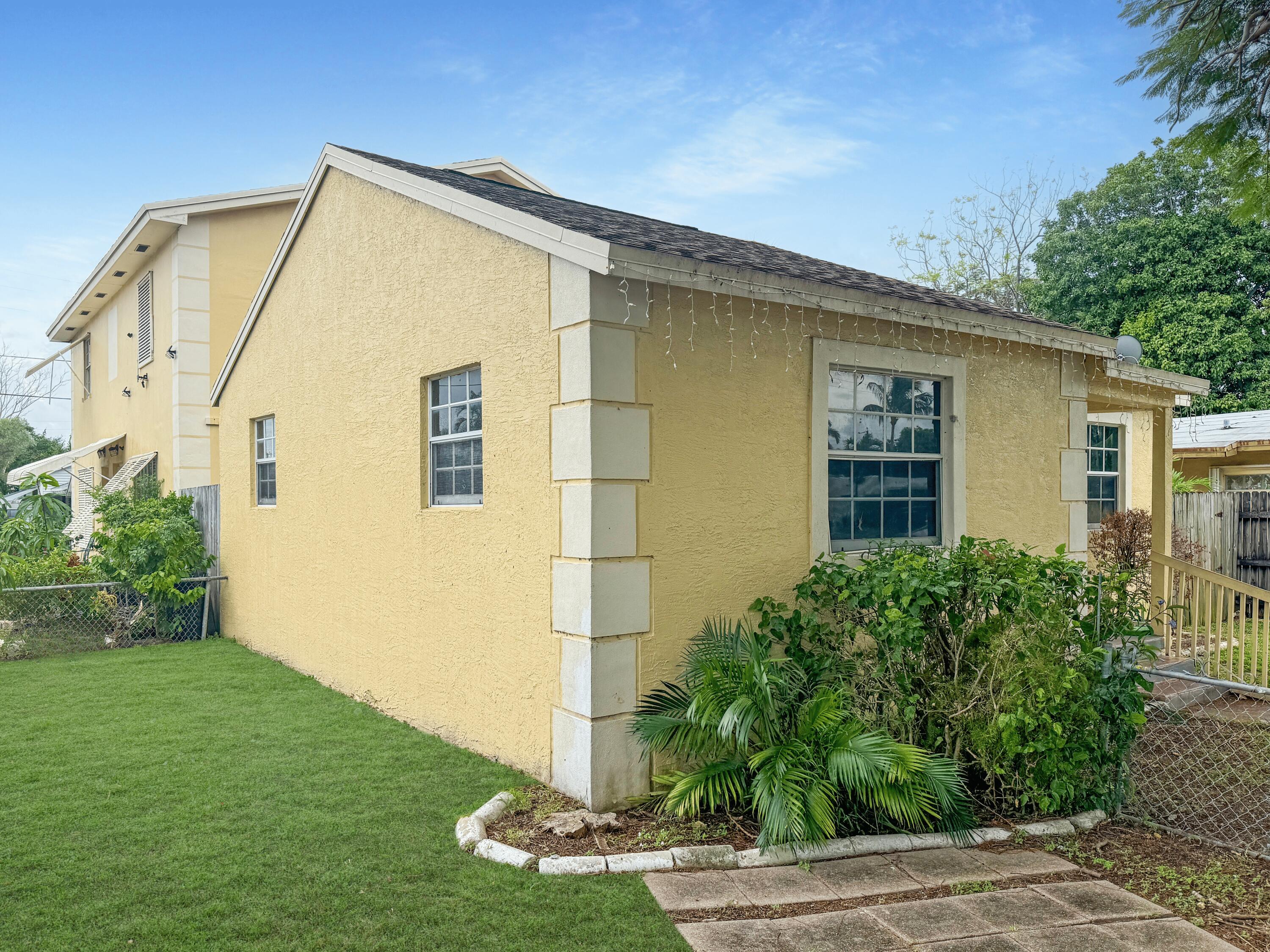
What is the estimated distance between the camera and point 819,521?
6258 mm

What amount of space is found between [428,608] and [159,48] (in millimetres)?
11595

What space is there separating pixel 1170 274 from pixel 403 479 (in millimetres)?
26509

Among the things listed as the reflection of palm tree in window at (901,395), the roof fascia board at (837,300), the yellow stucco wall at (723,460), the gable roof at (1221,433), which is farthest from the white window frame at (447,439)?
the gable roof at (1221,433)

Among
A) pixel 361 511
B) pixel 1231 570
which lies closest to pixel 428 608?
pixel 361 511

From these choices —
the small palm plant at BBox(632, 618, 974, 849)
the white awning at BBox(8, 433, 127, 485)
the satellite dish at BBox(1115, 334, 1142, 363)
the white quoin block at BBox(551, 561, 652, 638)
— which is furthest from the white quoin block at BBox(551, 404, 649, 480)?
the white awning at BBox(8, 433, 127, 485)

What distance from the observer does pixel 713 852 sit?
4410 millimetres

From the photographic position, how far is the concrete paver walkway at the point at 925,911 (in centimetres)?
359

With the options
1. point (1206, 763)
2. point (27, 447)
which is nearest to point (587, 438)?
point (1206, 763)

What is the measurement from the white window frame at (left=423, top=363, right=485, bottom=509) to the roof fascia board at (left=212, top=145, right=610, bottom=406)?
1096 millimetres

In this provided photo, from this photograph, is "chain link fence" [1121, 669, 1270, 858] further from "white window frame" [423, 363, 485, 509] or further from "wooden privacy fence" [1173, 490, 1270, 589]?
"wooden privacy fence" [1173, 490, 1270, 589]

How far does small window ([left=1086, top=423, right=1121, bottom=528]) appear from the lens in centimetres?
1186

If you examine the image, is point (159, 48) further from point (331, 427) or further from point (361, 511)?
point (361, 511)

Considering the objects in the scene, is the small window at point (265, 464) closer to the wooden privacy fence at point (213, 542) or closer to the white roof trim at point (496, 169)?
the wooden privacy fence at point (213, 542)

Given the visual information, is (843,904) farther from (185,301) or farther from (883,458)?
(185,301)
